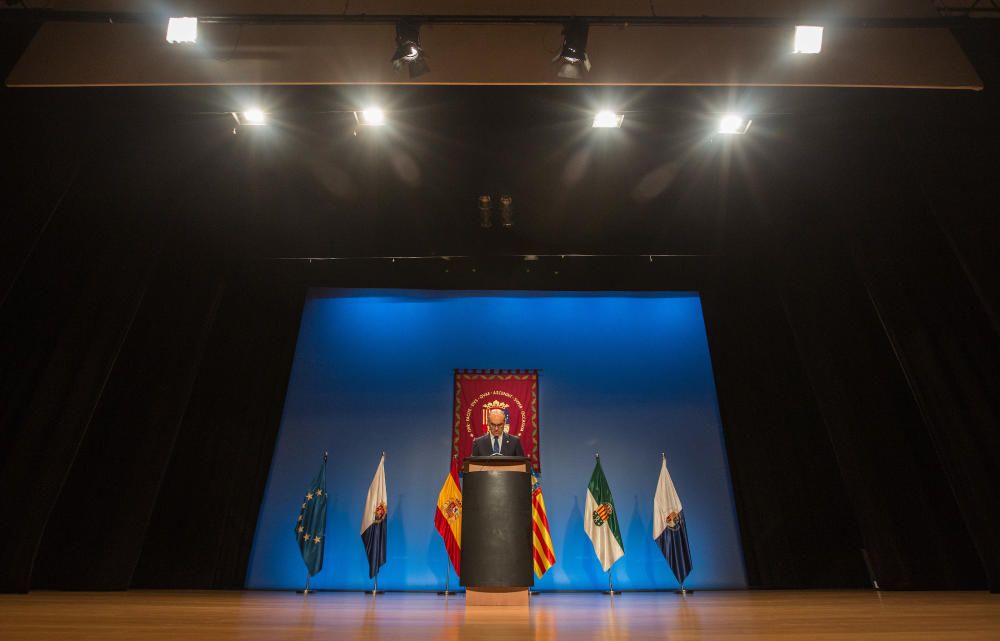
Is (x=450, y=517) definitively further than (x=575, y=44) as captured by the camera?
Yes

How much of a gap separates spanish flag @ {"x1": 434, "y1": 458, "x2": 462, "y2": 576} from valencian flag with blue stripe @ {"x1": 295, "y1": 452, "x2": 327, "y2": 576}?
1.10 meters

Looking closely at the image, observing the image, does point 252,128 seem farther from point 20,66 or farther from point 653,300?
point 653,300

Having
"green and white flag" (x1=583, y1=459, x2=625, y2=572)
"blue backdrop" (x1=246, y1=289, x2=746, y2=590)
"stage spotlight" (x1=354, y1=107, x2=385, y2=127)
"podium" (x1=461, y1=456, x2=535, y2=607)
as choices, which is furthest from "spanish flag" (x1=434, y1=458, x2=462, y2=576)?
"stage spotlight" (x1=354, y1=107, x2=385, y2=127)

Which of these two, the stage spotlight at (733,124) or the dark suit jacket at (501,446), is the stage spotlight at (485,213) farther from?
the dark suit jacket at (501,446)

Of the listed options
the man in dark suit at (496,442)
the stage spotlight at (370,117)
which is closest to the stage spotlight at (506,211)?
the stage spotlight at (370,117)

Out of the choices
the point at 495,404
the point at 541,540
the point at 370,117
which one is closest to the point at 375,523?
the point at 541,540

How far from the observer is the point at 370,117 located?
4.67m

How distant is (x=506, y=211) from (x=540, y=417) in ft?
7.41

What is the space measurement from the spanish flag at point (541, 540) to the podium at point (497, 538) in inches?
83.1

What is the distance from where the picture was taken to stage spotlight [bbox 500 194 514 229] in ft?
18.8

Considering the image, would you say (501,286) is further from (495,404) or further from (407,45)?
(407,45)

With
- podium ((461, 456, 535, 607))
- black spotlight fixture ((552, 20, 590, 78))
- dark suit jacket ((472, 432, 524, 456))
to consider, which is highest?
black spotlight fixture ((552, 20, 590, 78))

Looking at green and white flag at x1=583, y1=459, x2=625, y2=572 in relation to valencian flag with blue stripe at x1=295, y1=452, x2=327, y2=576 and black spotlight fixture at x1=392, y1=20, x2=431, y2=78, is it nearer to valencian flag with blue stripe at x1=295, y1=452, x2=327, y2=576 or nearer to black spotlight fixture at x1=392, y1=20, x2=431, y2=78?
valencian flag with blue stripe at x1=295, y1=452, x2=327, y2=576

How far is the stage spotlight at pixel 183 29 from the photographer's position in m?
3.89
